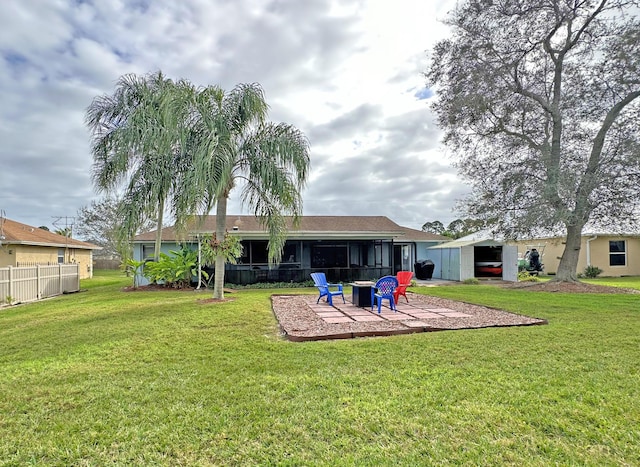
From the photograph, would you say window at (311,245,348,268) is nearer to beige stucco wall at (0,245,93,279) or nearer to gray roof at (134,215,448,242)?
gray roof at (134,215,448,242)

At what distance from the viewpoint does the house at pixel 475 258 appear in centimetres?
1838

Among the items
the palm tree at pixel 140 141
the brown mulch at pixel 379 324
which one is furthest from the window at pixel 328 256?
the brown mulch at pixel 379 324

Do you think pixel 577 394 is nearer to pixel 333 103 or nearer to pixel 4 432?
pixel 4 432

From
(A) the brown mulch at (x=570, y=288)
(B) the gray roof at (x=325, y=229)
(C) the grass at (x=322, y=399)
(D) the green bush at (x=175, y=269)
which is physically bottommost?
(A) the brown mulch at (x=570, y=288)

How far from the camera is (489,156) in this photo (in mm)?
15578

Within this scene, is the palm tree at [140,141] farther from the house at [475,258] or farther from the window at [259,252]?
the house at [475,258]

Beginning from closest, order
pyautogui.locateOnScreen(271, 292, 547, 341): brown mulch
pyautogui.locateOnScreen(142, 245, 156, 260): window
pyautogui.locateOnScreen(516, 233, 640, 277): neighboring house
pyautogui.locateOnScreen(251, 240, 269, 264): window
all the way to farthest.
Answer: pyautogui.locateOnScreen(271, 292, 547, 341): brown mulch, pyautogui.locateOnScreen(251, 240, 269, 264): window, pyautogui.locateOnScreen(142, 245, 156, 260): window, pyautogui.locateOnScreen(516, 233, 640, 277): neighboring house

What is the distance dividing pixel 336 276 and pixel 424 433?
47.0 feet

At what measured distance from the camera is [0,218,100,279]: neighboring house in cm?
1708

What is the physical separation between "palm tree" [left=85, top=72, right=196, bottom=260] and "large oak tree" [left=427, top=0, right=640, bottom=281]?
1107 cm

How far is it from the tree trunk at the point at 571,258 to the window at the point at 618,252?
10067 millimetres

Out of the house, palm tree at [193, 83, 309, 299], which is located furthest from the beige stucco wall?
the house

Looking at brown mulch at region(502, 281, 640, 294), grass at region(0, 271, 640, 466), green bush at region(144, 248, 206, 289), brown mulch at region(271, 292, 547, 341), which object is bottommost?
brown mulch at region(502, 281, 640, 294)

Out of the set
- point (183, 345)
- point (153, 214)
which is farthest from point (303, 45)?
point (183, 345)
